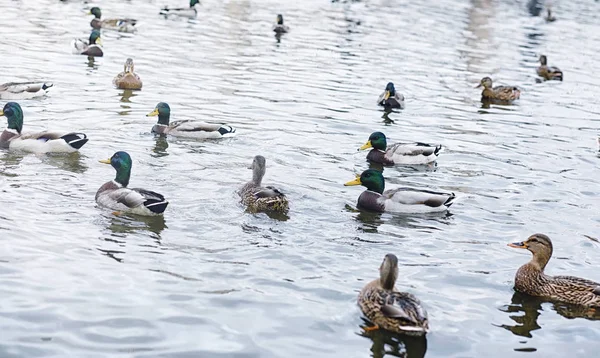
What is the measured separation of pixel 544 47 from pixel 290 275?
30.0 metres

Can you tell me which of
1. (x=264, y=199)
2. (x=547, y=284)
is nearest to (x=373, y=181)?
(x=264, y=199)

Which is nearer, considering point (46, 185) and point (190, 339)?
point (190, 339)

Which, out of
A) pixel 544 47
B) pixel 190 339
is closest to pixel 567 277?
pixel 190 339

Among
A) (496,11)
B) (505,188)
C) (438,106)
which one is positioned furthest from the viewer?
(496,11)

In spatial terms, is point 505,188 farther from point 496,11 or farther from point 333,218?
point 496,11

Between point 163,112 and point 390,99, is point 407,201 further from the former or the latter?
point 390,99

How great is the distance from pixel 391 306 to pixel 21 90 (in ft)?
41.9

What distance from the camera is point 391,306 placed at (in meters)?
8.89

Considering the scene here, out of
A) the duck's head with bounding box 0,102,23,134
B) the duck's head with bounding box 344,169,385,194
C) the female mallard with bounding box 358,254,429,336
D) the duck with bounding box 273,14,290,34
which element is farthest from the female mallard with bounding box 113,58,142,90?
the duck with bounding box 273,14,290,34

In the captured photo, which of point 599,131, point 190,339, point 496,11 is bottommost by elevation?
point 190,339

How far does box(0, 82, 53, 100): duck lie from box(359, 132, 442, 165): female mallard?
7.50 m

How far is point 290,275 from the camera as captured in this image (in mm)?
10359

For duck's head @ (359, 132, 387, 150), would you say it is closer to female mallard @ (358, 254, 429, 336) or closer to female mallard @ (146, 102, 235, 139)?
female mallard @ (146, 102, 235, 139)

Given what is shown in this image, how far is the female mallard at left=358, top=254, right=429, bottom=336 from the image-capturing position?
8.73 metres
